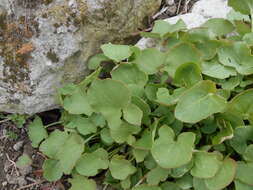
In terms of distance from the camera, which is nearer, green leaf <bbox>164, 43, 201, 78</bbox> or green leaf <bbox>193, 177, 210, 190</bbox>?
green leaf <bbox>193, 177, 210, 190</bbox>

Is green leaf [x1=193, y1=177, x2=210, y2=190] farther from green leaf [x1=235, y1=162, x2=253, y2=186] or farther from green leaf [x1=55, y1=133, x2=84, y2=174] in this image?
green leaf [x1=55, y1=133, x2=84, y2=174]

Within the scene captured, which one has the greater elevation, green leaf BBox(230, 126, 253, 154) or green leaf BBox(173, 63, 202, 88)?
green leaf BBox(173, 63, 202, 88)

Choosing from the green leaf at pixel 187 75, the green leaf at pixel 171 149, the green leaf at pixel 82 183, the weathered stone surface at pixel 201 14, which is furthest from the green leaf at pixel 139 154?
the weathered stone surface at pixel 201 14

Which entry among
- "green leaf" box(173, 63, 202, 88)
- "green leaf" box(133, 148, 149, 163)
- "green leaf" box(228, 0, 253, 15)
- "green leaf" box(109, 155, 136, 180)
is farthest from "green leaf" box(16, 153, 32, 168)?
"green leaf" box(228, 0, 253, 15)

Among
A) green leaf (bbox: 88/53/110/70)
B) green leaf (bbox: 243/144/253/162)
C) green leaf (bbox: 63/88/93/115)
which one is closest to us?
green leaf (bbox: 243/144/253/162)

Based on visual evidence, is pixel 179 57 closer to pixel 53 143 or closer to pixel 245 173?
pixel 245 173

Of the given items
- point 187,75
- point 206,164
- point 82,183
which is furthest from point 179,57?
point 82,183

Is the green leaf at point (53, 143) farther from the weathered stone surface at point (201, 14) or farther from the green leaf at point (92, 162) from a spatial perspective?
the weathered stone surface at point (201, 14)

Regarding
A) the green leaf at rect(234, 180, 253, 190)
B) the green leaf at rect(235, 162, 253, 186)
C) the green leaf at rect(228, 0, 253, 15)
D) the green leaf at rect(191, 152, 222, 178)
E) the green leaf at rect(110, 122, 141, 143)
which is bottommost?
the green leaf at rect(234, 180, 253, 190)
